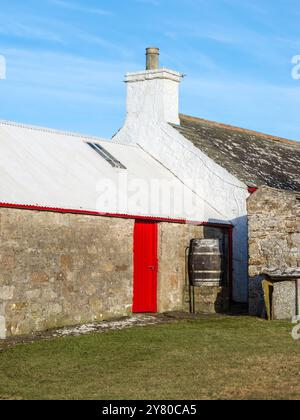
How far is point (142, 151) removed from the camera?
21.8 metres

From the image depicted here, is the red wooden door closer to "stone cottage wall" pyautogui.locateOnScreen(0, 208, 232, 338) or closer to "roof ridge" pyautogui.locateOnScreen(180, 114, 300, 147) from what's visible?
"stone cottage wall" pyautogui.locateOnScreen(0, 208, 232, 338)

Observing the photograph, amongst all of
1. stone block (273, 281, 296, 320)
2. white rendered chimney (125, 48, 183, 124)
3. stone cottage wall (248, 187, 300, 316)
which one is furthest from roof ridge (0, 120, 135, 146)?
stone block (273, 281, 296, 320)

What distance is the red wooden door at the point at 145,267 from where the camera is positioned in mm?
17094

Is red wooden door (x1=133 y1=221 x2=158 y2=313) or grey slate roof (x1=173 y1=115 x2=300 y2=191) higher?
grey slate roof (x1=173 y1=115 x2=300 y2=191)

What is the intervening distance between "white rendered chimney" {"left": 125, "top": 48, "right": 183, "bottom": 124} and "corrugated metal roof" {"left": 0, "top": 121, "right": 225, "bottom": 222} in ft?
6.36

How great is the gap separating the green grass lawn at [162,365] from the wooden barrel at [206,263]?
292 centimetres

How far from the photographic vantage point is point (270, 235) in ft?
54.7

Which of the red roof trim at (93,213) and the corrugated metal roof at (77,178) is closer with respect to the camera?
the red roof trim at (93,213)

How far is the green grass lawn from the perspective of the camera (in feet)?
30.3

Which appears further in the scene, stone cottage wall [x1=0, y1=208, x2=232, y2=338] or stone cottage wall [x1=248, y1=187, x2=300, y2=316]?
stone cottage wall [x1=248, y1=187, x2=300, y2=316]

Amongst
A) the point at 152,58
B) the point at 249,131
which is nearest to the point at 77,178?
the point at 152,58

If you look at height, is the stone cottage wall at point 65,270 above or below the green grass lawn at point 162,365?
above

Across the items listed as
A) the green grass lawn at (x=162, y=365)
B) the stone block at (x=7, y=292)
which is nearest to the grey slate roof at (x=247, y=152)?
the green grass lawn at (x=162, y=365)

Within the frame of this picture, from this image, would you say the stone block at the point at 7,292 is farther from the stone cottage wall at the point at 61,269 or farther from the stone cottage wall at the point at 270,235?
the stone cottage wall at the point at 270,235
